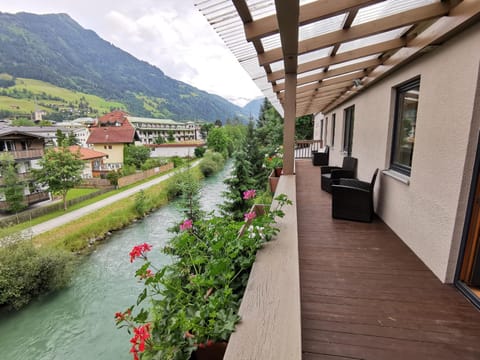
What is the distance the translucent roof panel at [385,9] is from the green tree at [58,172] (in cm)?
1708

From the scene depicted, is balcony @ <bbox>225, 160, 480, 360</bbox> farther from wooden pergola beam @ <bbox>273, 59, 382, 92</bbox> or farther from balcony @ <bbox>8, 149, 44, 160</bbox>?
balcony @ <bbox>8, 149, 44, 160</bbox>

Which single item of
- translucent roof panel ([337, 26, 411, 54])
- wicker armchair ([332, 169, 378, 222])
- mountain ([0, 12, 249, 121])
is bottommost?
wicker armchair ([332, 169, 378, 222])

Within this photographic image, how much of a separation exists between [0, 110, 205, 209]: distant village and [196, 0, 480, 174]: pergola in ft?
58.8

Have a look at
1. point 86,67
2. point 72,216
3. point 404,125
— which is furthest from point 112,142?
point 86,67

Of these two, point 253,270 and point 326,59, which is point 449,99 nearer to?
point 326,59

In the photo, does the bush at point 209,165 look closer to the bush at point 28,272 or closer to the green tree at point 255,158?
the green tree at point 255,158

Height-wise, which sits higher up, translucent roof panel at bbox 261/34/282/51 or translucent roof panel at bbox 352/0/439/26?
translucent roof panel at bbox 352/0/439/26

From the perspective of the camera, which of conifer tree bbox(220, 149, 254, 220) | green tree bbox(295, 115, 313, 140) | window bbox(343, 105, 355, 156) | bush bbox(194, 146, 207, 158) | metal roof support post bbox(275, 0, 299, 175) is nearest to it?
metal roof support post bbox(275, 0, 299, 175)

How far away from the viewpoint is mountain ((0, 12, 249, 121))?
288 ft

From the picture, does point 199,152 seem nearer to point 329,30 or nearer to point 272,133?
point 272,133

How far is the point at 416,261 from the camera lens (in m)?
2.56

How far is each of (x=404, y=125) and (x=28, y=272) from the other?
33.8ft

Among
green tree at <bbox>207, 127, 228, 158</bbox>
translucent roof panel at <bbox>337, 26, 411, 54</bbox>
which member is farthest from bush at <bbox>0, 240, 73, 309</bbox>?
green tree at <bbox>207, 127, 228, 158</bbox>

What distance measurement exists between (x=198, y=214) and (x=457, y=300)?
727 cm
